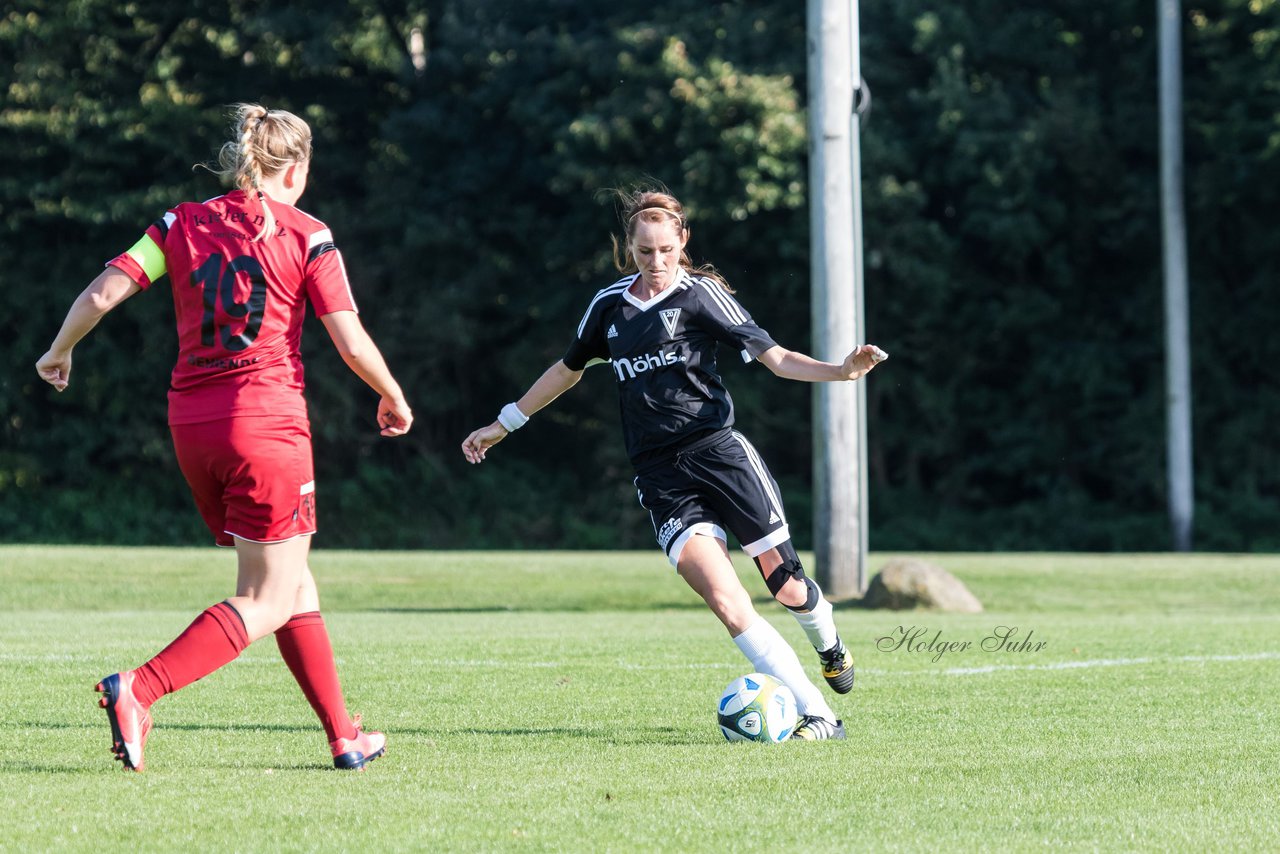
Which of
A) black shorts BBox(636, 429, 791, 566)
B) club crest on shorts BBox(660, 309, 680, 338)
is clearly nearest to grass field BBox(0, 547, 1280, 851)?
black shorts BBox(636, 429, 791, 566)

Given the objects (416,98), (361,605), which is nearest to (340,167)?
(416,98)

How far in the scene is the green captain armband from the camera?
486cm

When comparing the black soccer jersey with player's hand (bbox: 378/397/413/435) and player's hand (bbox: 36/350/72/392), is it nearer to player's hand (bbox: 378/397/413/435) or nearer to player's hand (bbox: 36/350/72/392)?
player's hand (bbox: 378/397/413/435)

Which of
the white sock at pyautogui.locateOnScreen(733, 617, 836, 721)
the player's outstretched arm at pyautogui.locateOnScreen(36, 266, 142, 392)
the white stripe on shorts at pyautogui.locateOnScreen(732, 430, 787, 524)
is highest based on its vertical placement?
the player's outstretched arm at pyautogui.locateOnScreen(36, 266, 142, 392)

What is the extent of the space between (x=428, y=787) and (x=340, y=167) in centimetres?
2660

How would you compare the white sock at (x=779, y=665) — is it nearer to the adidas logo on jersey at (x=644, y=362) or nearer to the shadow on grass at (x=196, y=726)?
the adidas logo on jersey at (x=644, y=362)

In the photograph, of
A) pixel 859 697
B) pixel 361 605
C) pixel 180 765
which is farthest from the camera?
pixel 361 605

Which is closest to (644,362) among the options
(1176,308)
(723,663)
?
(723,663)

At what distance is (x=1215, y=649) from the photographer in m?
9.36

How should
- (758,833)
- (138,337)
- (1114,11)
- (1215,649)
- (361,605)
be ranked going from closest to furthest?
(758,833)
(1215,649)
(361,605)
(1114,11)
(138,337)

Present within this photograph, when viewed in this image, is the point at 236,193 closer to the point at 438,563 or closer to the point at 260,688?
the point at 260,688

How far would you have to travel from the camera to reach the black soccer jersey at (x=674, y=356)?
607cm

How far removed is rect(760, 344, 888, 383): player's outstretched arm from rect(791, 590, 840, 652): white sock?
0.90 m

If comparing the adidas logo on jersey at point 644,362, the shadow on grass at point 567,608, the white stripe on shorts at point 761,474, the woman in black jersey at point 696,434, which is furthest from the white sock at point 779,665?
the shadow on grass at point 567,608
